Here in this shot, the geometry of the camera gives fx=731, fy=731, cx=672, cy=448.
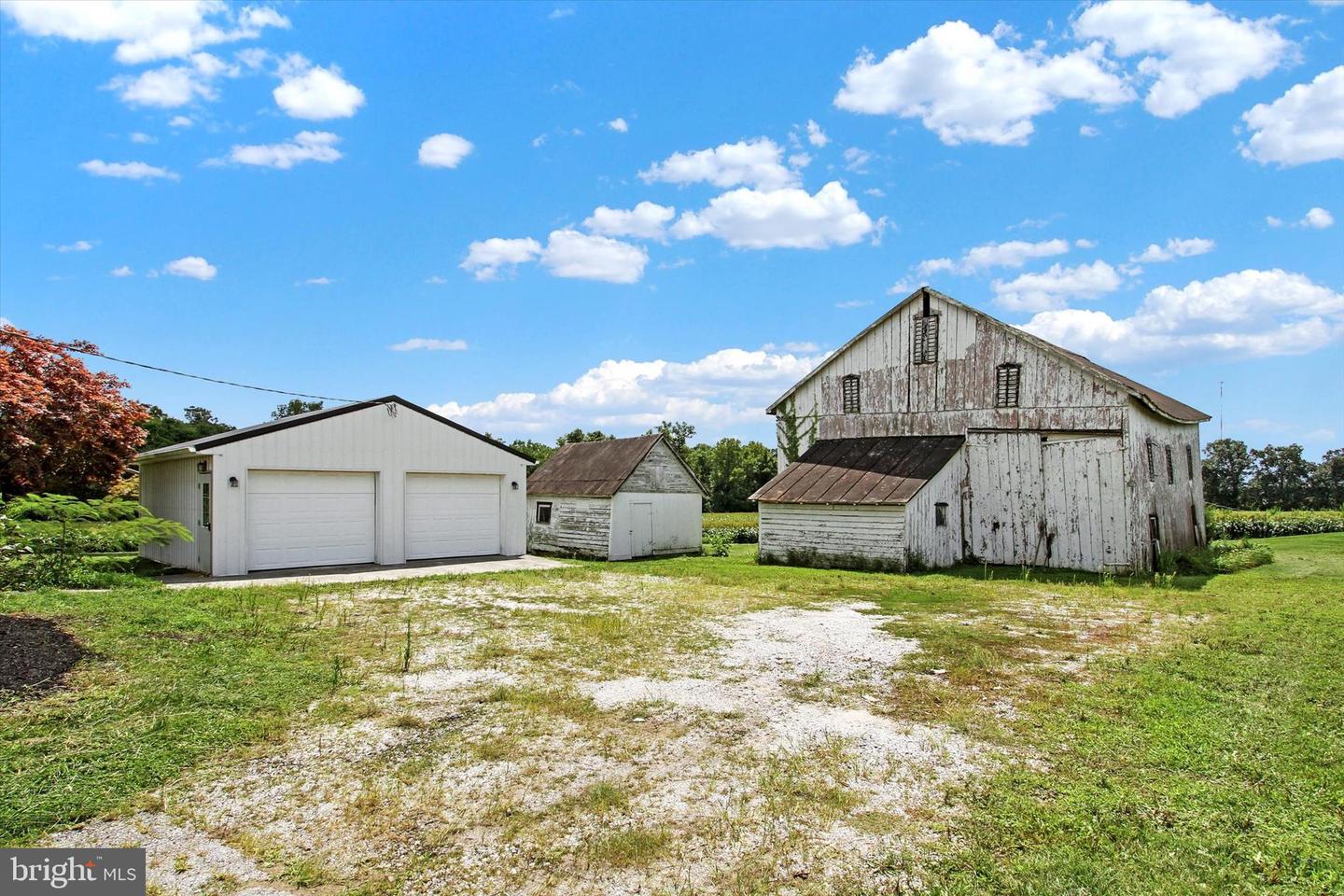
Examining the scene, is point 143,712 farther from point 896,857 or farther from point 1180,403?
point 1180,403

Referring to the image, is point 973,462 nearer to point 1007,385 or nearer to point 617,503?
point 1007,385

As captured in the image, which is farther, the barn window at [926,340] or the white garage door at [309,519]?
the barn window at [926,340]

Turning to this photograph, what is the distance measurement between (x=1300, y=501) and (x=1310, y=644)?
2020 inches

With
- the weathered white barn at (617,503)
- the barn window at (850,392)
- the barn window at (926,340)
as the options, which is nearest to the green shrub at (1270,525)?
the barn window at (926,340)

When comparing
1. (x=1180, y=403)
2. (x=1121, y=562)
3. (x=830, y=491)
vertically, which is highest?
(x=1180, y=403)

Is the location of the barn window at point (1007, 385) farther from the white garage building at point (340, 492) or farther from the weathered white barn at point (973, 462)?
the white garage building at point (340, 492)

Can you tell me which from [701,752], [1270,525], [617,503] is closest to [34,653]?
[701,752]

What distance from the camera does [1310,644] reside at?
8680mm

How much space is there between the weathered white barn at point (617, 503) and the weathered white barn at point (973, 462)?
11.9ft

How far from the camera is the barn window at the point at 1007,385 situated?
19.1 metres

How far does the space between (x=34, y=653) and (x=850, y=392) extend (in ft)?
63.4

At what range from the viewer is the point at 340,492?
57.4 feet

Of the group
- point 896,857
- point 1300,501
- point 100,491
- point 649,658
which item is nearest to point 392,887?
point 896,857

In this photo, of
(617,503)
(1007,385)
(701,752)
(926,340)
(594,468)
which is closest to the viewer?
(701,752)
